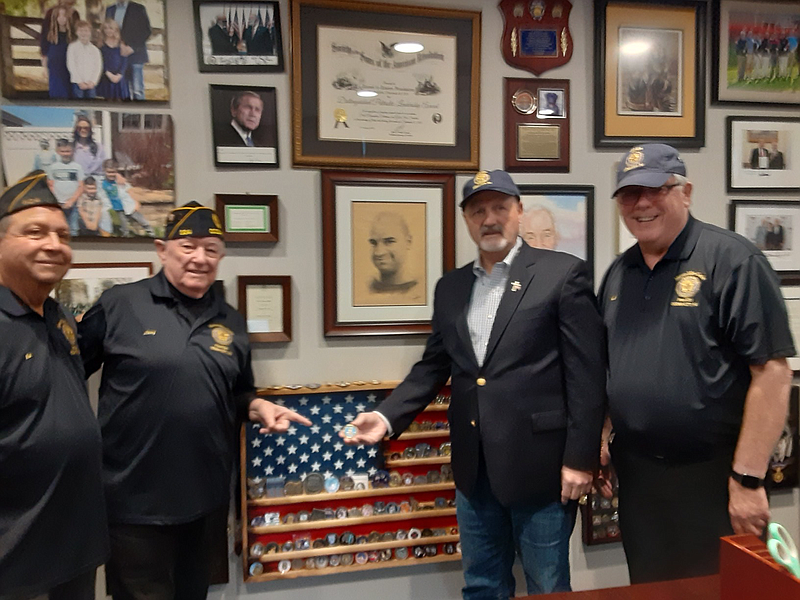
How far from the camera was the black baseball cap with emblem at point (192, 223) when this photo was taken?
159 cm

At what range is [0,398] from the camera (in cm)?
117

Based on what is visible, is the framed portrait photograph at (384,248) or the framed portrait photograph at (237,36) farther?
the framed portrait photograph at (384,248)

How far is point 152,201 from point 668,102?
206 cm

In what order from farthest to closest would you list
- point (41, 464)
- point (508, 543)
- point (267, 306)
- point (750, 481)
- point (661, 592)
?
point (267, 306), point (508, 543), point (750, 481), point (41, 464), point (661, 592)

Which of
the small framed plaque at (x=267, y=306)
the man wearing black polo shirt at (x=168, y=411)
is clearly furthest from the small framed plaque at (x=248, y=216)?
the man wearing black polo shirt at (x=168, y=411)

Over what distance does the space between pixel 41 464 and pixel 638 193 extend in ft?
5.50

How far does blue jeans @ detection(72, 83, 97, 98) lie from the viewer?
71.6 inches

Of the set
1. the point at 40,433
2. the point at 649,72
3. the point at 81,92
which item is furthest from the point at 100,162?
the point at 649,72

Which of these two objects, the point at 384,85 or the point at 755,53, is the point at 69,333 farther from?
the point at 755,53

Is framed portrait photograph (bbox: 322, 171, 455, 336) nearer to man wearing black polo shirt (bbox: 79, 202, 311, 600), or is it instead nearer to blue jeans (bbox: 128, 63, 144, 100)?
man wearing black polo shirt (bbox: 79, 202, 311, 600)

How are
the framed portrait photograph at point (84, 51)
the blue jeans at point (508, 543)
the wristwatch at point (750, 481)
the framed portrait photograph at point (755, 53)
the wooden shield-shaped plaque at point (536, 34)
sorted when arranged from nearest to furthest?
the wristwatch at point (750, 481) → the blue jeans at point (508, 543) → the framed portrait photograph at point (84, 51) → the wooden shield-shaped plaque at point (536, 34) → the framed portrait photograph at point (755, 53)

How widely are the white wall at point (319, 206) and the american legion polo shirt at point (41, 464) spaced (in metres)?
0.68

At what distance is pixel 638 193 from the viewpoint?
1490mm

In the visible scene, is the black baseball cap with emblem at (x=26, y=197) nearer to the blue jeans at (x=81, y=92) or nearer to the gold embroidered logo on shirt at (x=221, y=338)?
the gold embroidered logo on shirt at (x=221, y=338)
